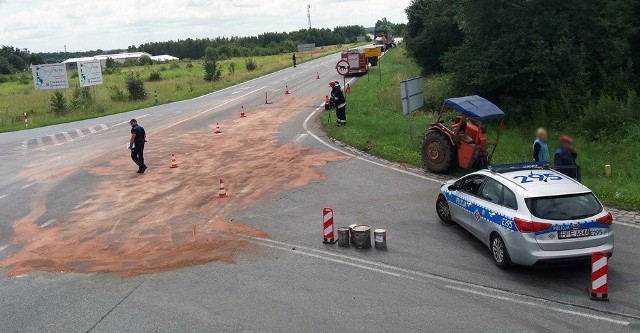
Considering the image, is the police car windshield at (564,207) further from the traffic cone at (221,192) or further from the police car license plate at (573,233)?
the traffic cone at (221,192)

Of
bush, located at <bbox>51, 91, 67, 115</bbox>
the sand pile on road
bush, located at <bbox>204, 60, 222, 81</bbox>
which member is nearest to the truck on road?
bush, located at <bbox>204, 60, 222, 81</bbox>

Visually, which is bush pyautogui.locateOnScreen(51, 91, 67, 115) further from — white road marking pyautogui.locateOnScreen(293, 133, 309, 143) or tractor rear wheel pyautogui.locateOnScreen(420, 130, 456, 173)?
tractor rear wheel pyautogui.locateOnScreen(420, 130, 456, 173)

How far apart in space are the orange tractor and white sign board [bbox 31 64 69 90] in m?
30.7

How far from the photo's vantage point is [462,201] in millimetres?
11164

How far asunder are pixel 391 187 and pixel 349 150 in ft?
17.7

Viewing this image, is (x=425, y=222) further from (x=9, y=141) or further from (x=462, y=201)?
(x=9, y=141)

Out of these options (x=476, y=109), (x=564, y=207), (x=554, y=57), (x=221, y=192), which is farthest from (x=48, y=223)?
(x=554, y=57)

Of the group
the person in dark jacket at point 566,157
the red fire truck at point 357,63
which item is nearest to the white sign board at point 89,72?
the red fire truck at point 357,63

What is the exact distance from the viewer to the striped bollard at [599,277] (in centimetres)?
823

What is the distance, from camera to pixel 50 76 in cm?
3941

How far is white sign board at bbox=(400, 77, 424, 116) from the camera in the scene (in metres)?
18.2

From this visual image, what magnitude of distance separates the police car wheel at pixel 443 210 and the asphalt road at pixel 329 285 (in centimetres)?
20

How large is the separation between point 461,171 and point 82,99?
32268mm

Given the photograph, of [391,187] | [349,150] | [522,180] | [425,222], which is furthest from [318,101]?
[522,180]
